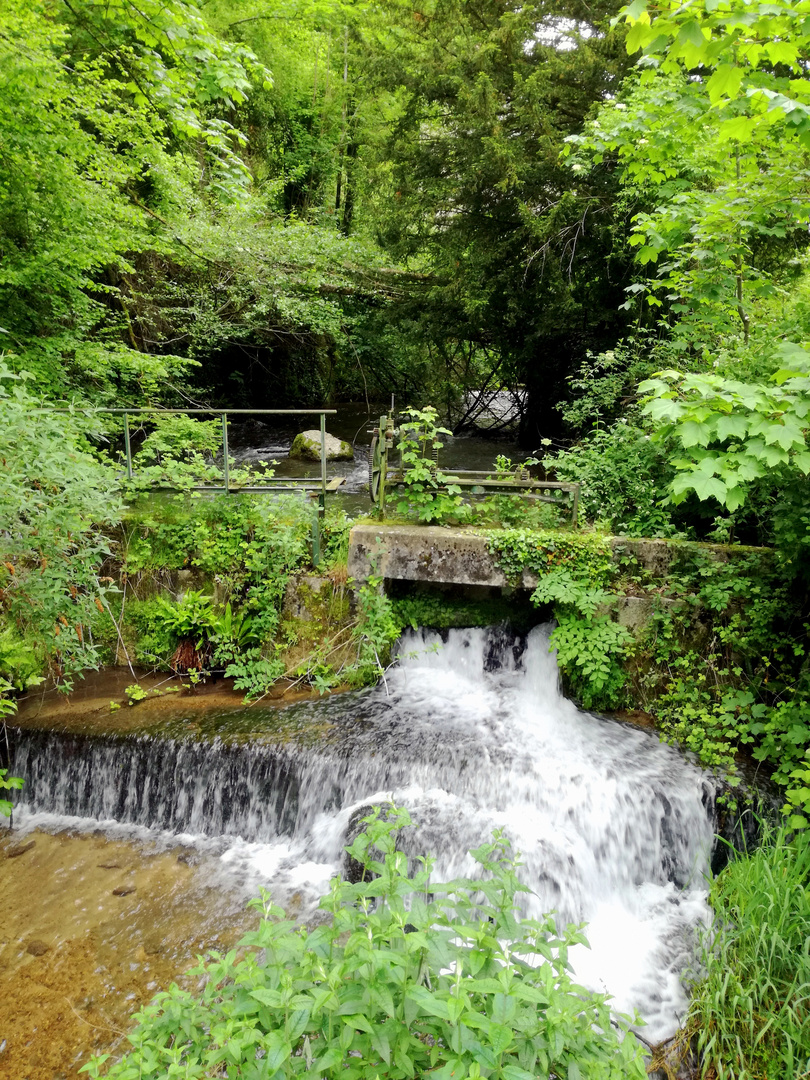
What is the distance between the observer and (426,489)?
6598mm

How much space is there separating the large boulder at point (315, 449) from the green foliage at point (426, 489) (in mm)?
5341

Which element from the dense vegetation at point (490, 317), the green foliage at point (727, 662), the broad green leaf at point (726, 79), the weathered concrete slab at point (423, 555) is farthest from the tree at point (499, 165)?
the broad green leaf at point (726, 79)

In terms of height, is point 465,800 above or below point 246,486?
below

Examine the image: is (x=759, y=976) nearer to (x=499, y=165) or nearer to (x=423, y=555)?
(x=423, y=555)

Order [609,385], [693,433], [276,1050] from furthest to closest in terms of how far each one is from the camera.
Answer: [609,385], [693,433], [276,1050]

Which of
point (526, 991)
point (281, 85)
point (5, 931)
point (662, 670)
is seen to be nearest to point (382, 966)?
point (526, 991)

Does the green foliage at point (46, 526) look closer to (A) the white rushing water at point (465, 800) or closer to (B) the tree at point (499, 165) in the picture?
(A) the white rushing water at point (465, 800)

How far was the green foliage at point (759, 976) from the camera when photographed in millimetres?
3150

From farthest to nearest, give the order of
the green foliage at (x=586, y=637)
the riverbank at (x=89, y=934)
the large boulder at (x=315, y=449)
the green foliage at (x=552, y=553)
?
1. the large boulder at (x=315, y=449)
2. the green foliage at (x=552, y=553)
3. the green foliage at (x=586, y=637)
4. the riverbank at (x=89, y=934)

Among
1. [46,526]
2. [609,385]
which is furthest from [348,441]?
[46,526]

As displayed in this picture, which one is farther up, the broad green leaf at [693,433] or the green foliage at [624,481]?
the broad green leaf at [693,433]

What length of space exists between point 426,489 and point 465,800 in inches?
125

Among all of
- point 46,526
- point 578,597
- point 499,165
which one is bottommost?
point 578,597

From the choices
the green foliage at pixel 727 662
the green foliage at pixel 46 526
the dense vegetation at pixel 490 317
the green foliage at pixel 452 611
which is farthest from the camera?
the green foliage at pixel 452 611
